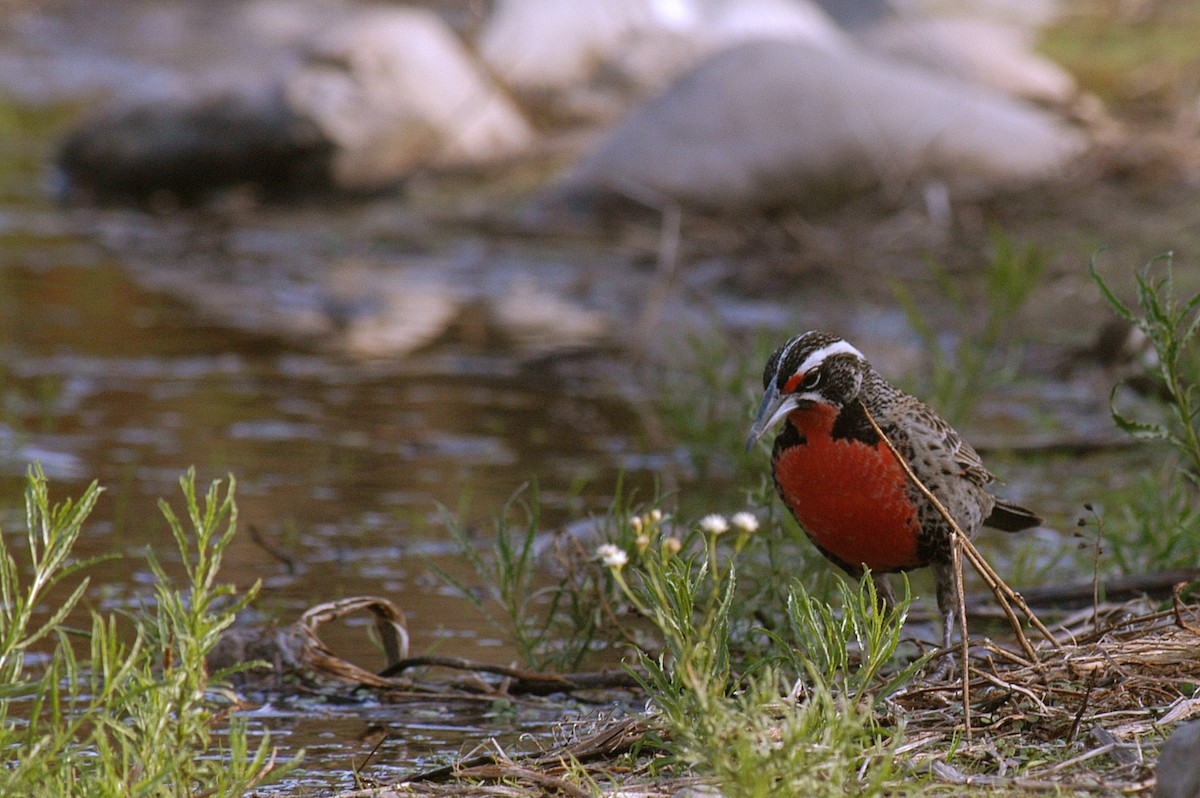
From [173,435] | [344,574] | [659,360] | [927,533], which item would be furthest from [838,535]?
[659,360]

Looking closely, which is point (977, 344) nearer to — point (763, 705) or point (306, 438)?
point (306, 438)

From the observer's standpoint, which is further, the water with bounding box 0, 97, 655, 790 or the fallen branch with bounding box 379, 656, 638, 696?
the water with bounding box 0, 97, 655, 790

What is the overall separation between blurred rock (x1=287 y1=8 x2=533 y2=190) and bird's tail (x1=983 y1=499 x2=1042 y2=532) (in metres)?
10.1

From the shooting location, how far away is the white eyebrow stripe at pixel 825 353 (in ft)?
13.4

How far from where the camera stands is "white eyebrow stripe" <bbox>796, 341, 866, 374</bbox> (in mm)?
4082

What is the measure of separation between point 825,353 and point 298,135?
10.5 metres

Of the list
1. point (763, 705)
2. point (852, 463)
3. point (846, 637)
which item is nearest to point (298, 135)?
point (852, 463)

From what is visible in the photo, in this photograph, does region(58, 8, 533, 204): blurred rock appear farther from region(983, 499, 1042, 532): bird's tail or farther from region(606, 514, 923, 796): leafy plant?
region(606, 514, 923, 796): leafy plant

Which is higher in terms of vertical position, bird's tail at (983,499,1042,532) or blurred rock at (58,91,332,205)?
blurred rock at (58,91,332,205)

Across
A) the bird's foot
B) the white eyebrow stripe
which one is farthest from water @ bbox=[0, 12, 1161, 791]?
the white eyebrow stripe

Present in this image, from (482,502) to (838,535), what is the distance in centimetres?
270

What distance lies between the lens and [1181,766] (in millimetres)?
2770

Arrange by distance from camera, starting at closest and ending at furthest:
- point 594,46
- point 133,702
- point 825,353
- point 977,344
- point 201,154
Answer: point 133,702
point 825,353
point 977,344
point 201,154
point 594,46

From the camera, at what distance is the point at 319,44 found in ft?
48.1
